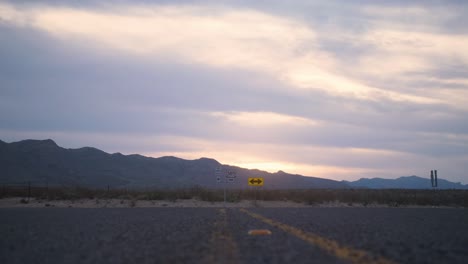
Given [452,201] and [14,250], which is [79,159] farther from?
[14,250]

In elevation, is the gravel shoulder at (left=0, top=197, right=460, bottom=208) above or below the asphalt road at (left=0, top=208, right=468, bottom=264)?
above

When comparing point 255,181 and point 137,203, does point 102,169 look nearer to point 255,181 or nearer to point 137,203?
point 137,203

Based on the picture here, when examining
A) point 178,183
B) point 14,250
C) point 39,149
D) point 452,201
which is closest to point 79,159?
point 39,149

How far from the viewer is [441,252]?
1158 centimetres

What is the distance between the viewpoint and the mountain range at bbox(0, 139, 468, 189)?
132750 millimetres

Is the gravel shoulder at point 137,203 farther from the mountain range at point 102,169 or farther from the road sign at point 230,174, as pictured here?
the mountain range at point 102,169

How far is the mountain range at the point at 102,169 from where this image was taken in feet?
436

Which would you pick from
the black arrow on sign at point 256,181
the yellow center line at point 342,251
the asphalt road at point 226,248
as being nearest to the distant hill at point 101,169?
the black arrow on sign at point 256,181

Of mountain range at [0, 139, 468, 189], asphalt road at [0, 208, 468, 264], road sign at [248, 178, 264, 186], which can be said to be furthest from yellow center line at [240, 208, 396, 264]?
mountain range at [0, 139, 468, 189]

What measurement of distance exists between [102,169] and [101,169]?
11.4 inches

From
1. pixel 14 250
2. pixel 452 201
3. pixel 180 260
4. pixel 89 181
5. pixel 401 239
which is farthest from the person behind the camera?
pixel 89 181

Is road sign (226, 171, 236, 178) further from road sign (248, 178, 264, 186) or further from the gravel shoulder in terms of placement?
the gravel shoulder

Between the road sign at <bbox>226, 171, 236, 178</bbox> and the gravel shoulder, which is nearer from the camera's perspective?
the road sign at <bbox>226, 171, 236, 178</bbox>

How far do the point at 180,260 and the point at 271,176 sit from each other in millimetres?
185195
